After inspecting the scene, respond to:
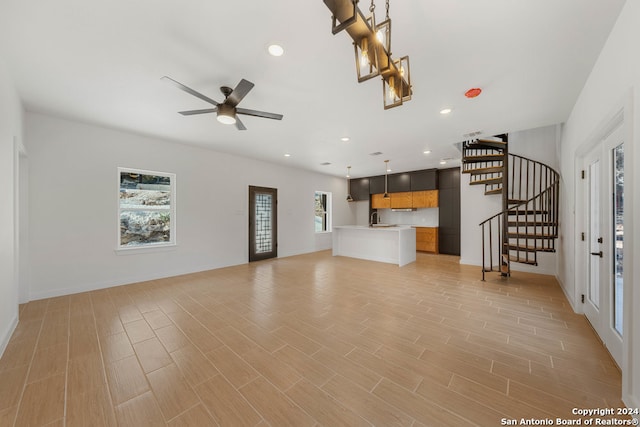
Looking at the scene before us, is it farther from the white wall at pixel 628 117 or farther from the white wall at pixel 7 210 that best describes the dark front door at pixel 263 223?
the white wall at pixel 628 117

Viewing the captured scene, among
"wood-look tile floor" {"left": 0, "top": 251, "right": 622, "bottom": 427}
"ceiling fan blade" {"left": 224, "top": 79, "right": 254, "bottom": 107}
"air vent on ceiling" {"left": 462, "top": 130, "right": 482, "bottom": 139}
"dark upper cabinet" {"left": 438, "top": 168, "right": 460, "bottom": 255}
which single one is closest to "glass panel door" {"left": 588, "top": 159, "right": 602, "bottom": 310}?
"wood-look tile floor" {"left": 0, "top": 251, "right": 622, "bottom": 427}

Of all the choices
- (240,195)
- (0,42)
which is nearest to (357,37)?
(0,42)

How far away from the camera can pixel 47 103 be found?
10.2 ft

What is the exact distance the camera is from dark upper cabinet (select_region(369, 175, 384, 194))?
28.7ft

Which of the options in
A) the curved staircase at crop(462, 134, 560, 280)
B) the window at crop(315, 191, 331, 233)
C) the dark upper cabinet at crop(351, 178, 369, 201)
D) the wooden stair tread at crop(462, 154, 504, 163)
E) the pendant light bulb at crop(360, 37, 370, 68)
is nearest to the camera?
the pendant light bulb at crop(360, 37, 370, 68)

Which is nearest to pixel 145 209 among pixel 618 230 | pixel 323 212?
pixel 323 212

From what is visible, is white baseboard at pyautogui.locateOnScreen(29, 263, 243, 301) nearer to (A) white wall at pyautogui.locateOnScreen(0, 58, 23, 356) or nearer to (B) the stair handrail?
(A) white wall at pyautogui.locateOnScreen(0, 58, 23, 356)

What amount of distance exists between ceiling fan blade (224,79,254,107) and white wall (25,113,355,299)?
9.67ft

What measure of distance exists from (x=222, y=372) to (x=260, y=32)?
9.04 ft

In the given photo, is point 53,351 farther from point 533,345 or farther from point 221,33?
point 533,345

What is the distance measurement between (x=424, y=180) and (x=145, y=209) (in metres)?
7.64

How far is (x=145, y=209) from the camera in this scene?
14.9 ft

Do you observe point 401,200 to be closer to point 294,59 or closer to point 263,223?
point 263,223

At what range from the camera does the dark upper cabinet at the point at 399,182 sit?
8133 mm
